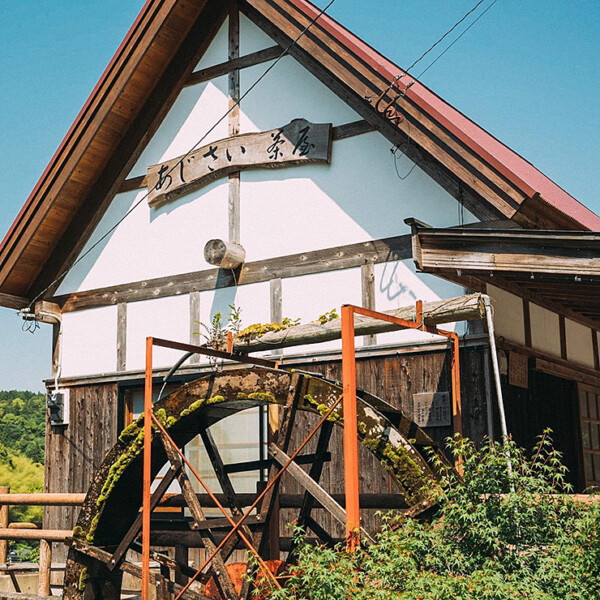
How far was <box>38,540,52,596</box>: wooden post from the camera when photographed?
8594mm

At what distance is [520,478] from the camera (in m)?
5.39

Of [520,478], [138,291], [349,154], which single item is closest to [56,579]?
[138,291]

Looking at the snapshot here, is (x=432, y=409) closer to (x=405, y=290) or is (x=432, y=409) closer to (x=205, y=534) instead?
(x=405, y=290)

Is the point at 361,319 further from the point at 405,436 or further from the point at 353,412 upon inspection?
the point at 353,412

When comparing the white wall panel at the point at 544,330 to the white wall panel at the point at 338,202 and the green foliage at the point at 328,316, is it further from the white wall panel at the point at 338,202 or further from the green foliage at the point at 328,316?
the green foliage at the point at 328,316

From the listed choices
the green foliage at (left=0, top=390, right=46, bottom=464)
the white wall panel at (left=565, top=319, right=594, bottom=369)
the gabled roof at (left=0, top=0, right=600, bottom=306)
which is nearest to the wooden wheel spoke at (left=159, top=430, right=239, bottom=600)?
the gabled roof at (left=0, top=0, right=600, bottom=306)

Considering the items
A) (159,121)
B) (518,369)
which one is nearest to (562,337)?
(518,369)

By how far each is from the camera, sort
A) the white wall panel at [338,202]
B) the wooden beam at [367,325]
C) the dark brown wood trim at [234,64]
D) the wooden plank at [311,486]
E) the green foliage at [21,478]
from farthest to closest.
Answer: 1. the green foliage at [21,478]
2. the dark brown wood trim at [234,64]
3. the white wall panel at [338,202]
4. the wooden beam at [367,325]
5. the wooden plank at [311,486]

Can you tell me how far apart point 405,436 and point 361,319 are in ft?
4.58

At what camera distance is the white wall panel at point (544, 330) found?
9195 millimetres

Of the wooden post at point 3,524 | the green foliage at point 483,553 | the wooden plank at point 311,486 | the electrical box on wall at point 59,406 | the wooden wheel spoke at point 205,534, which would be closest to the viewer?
the green foliage at point 483,553

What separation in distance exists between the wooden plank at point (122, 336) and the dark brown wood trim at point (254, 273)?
0.13 m

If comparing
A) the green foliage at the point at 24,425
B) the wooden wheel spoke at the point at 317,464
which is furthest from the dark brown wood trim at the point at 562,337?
the green foliage at the point at 24,425

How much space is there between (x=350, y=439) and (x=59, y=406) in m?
6.33
